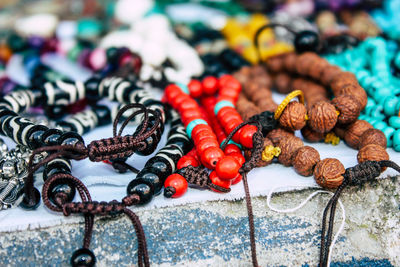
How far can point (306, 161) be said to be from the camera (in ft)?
4.14

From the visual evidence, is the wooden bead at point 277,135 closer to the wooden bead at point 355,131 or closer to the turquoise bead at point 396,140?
the wooden bead at point 355,131

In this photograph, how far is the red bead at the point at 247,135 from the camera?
129 cm

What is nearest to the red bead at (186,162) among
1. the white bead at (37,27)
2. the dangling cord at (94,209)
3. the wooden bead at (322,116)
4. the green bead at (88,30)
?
the dangling cord at (94,209)

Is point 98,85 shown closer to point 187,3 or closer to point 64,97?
point 64,97

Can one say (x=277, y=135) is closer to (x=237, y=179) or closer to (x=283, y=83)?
(x=237, y=179)

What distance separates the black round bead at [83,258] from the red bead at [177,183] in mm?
307

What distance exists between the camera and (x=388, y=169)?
1.30 meters

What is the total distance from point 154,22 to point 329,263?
170 centimetres

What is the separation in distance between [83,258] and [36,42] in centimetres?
168

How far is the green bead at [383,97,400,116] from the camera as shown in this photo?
1441 millimetres

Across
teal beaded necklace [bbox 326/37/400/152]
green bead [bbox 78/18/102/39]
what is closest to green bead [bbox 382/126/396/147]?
teal beaded necklace [bbox 326/37/400/152]

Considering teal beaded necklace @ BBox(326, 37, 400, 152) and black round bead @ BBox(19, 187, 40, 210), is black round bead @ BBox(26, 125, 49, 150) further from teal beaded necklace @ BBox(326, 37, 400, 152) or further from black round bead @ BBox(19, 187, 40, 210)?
teal beaded necklace @ BBox(326, 37, 400, 152)

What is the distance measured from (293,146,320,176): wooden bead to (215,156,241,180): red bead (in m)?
0.24

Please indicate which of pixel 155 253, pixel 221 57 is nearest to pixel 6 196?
pixel 155 253
